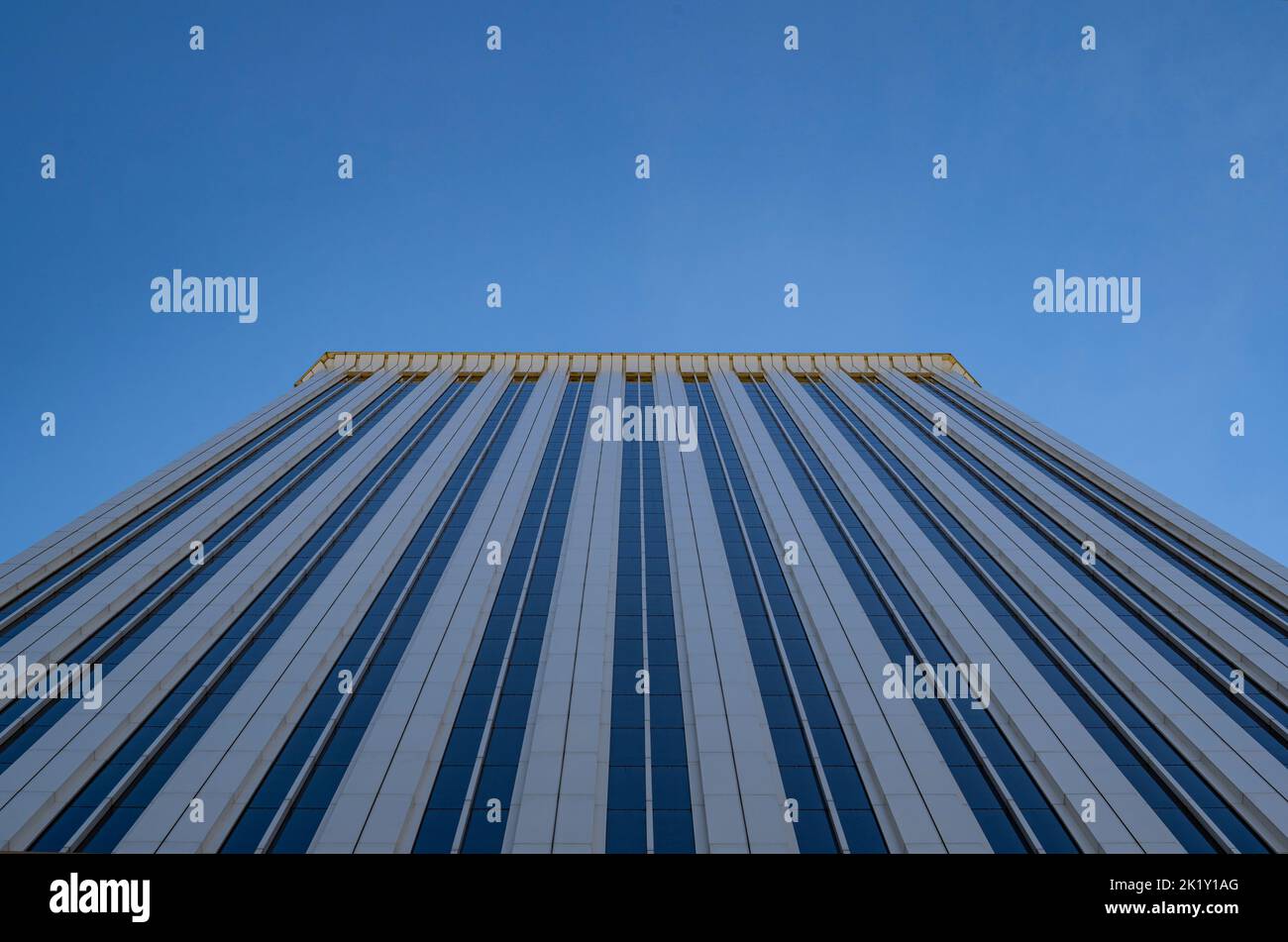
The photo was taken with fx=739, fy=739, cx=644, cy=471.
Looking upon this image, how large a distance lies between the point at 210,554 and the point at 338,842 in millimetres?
15855

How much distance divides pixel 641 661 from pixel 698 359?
127 feet

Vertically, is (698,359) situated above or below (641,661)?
above

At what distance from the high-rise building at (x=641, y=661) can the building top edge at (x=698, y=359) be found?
20.7 meters

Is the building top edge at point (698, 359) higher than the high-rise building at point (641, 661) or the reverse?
higher

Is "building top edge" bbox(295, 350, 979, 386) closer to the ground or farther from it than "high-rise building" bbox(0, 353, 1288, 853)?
farther from it

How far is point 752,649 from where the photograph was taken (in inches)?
817

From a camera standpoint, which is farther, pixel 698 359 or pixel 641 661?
pixel 698 359

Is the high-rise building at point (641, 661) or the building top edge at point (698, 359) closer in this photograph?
the high-rise building at point (641, 661)

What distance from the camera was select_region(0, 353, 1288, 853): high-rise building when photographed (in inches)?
588

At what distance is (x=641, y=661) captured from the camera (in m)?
20.2

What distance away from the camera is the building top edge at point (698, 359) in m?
55.8

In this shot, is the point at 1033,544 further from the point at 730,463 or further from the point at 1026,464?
the point at 730,463

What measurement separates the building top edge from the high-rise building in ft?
68.0
